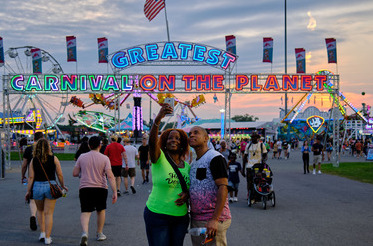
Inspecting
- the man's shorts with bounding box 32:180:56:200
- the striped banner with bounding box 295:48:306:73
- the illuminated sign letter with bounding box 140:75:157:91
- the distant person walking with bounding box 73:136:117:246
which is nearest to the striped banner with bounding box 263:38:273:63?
the striped banner with bounding box 295:48:306:73

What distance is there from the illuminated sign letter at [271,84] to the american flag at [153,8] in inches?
315

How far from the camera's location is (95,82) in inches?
971

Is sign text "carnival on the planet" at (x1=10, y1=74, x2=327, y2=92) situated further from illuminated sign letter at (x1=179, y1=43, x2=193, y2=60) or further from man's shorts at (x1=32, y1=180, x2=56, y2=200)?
man's shorts at (x1=32, y1=180, x2=56, y2=200)

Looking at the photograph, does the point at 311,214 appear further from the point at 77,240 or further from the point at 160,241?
the point at 160,241

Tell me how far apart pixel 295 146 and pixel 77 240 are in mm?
59216

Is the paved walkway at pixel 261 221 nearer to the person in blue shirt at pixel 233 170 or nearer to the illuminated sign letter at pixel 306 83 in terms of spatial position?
the person in blue shirt at pixel 233 170

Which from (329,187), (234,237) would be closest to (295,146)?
(329,187)

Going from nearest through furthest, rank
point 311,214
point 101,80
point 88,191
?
point 88,191 → point 311,214 → point 101,80

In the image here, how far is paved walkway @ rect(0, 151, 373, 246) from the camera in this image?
7.25 metres

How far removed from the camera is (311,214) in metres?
9.73

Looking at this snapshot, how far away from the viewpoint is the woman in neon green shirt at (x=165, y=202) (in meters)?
4.11

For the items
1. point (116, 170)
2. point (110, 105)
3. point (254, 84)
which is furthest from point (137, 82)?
point (110, 105)

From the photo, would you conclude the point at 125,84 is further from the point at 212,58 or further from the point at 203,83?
the point at 212,58

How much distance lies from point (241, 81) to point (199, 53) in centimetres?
312
